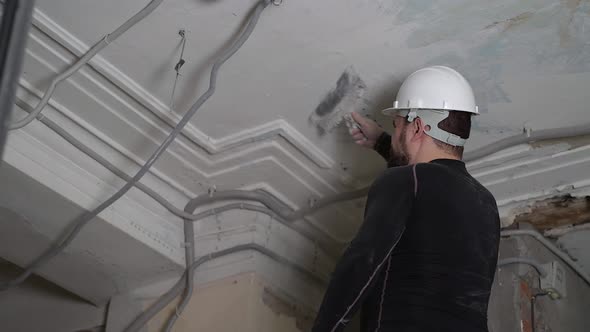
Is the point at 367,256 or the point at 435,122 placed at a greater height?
the point at 435,122

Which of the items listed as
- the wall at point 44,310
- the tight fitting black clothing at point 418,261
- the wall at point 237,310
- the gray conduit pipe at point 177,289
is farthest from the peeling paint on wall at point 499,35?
the wall at point 44,310

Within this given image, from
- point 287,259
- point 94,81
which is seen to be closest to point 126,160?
point 94,81

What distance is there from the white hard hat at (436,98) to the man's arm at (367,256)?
269 mm

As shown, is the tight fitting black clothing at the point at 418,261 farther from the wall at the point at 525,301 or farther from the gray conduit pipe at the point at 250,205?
the gray conduit pipe at the point at 250,205

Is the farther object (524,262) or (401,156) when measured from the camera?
(524,262)

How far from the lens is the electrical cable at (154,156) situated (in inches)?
77.2

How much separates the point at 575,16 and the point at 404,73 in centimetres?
51

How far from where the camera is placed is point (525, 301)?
249cm

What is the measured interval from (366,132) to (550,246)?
972 mm

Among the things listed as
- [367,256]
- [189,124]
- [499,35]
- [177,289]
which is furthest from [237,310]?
[499,35]

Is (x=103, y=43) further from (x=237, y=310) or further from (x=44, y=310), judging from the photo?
(x=44, y=310)

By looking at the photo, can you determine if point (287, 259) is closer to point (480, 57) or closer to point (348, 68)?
point (348, 68)

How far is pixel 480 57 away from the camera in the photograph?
202cm

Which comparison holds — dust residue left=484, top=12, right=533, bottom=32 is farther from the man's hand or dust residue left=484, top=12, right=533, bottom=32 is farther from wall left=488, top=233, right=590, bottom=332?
wall left=488, top=233, right=590, bottom=332
